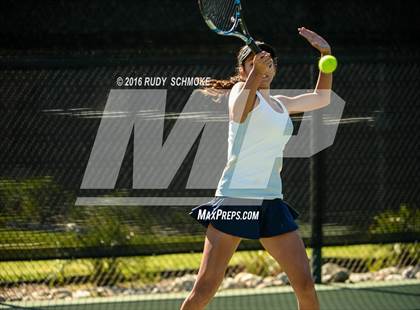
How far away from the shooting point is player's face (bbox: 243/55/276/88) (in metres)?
4.34

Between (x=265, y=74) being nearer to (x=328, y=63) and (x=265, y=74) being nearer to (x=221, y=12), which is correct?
(x=328, y=63)

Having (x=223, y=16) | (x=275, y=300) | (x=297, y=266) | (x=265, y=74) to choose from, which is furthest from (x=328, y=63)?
(x=275, y=300)

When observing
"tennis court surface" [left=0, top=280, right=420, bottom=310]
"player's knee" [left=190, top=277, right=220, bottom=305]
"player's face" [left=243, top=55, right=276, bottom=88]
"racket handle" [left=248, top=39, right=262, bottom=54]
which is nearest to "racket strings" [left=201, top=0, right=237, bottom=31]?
"player's face" [left=243, top=55, right=276, bottom=88]

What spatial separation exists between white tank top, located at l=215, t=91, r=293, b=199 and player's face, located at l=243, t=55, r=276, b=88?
0.08m

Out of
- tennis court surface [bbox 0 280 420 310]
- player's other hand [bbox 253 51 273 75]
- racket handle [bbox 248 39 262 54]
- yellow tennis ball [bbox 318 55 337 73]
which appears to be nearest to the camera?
player's other hand [bbox 253 51 273 75]

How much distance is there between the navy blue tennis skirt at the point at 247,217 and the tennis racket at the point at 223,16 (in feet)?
2.74

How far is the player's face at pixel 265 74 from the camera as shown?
4.34 metres

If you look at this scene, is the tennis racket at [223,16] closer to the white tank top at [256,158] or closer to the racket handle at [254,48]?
the racket handle at [254,48]

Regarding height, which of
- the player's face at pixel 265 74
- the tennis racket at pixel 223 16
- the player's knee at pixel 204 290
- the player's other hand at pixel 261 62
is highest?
the tennis racket at pixel 223 16

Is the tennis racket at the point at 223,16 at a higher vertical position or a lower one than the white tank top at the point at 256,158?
higher

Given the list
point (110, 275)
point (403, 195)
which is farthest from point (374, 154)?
point (110, 275)

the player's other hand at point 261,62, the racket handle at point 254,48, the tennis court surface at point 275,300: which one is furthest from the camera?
the tennis court surface at point 275,300

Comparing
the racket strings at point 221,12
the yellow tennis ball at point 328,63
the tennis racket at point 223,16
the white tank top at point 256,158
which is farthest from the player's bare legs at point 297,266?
the racket strings at point 221,12

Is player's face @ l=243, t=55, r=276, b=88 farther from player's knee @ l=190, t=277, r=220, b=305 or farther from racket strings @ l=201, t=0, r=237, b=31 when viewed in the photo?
player's knee @ l=190, t=277, r=220, b=305
